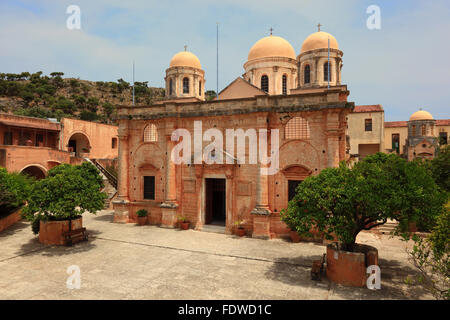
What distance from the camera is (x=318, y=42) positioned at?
79.1 feet

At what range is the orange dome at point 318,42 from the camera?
24.1 meters

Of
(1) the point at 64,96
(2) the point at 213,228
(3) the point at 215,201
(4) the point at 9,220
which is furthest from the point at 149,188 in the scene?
(1) the point at 64,96

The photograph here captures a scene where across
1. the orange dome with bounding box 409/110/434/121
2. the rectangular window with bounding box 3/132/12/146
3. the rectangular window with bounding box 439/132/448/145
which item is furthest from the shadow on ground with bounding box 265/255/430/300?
the rectangular window with bounding box 439/132/448/145

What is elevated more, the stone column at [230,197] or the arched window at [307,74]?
the arched window at [307,74]

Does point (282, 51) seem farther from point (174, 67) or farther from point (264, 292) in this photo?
point (264, 292)

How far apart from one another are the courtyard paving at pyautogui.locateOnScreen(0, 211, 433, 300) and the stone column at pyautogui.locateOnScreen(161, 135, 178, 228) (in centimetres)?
161

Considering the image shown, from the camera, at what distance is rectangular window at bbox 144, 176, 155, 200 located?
727 inches

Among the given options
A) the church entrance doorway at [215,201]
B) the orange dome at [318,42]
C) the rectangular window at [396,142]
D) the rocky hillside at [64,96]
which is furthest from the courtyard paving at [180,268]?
the rocky hillside at [64,96]

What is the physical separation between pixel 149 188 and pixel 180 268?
8.78 m

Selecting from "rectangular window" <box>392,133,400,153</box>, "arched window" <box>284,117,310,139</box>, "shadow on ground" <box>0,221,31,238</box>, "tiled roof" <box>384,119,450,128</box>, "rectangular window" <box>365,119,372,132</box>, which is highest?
"tiled roof" <box>384,119,450,128</box>

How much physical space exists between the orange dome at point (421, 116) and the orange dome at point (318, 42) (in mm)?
25335

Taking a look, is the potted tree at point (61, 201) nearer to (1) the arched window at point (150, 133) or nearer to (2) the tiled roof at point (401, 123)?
(1) the arched window at point (150, 133)

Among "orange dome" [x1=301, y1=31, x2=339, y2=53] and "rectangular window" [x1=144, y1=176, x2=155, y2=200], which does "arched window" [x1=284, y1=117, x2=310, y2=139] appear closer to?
"rectangular window" [x1=144, y1=176, x2=155, y2=200]
